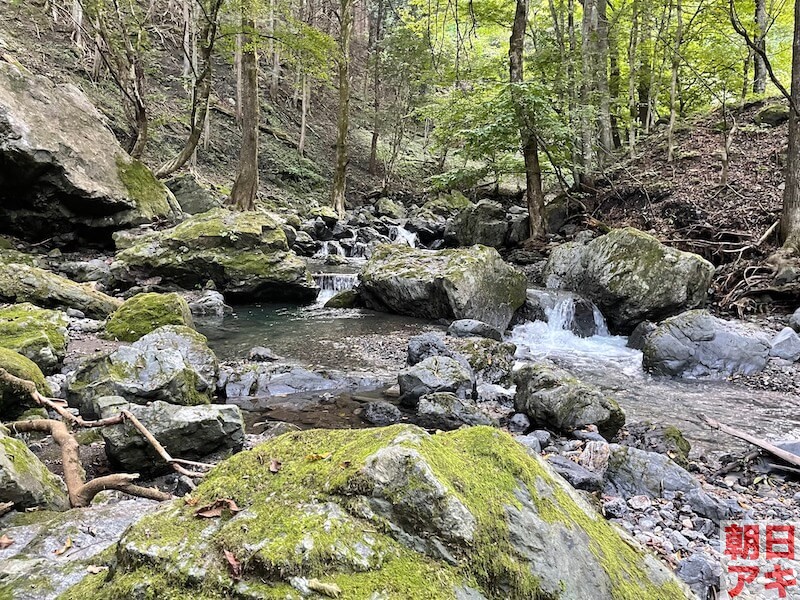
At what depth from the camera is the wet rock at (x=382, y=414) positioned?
5827mm

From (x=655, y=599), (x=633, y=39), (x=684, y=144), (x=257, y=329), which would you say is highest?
(x=633, y=39)

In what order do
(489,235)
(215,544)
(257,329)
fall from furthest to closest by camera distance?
1. (489,235)
2. (257,329)
3. (215,544)

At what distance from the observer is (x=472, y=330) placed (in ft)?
30.5

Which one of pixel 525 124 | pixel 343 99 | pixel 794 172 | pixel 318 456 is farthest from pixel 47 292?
pixel 343 99

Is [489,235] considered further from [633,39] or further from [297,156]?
[297,156]

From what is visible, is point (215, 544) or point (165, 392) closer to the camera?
point (215, 544)

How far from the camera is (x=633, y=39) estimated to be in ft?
53.9

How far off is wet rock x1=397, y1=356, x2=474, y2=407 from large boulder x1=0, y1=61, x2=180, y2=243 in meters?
9.12

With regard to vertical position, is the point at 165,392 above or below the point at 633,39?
below

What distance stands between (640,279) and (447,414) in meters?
6.27

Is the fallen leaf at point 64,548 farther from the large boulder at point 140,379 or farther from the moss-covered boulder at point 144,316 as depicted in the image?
the moss-covered boulder at point 144,316

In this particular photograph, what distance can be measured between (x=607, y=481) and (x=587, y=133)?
13495mm

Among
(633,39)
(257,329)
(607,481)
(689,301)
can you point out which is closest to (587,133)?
(633,39)

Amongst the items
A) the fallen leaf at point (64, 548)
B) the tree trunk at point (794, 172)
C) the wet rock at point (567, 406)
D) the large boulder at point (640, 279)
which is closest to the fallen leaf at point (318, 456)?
the fallen leaf at point (64, 548)
